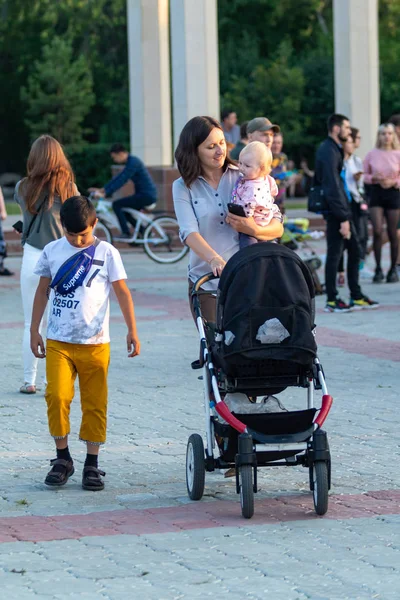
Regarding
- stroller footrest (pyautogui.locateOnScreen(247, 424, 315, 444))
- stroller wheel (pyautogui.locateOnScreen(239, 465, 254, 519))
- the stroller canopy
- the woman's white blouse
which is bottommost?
stroller wheel (pyautogui.locateOnScreen(239, 465, 254, 519))

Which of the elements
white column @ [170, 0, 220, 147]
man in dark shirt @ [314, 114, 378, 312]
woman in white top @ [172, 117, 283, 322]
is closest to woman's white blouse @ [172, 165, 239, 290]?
woman in white top @ [172, 117, 283, 322]

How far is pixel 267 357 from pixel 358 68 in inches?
885

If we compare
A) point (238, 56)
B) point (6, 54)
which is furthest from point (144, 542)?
point (6, 54)

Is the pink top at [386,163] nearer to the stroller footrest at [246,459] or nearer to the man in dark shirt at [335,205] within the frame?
the man in dark shirt at [335,205]

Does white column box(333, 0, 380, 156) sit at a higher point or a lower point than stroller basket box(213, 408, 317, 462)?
higher

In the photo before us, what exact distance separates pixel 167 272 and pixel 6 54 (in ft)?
139

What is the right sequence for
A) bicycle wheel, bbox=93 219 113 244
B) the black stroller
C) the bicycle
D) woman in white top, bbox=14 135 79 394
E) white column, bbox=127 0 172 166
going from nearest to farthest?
the black stroller → woman in white top, bbox=14 135 79 394 → the bicycle → bicycle wheel, bbox=93 219 113 244 → white column, bbox=127 0 172 166

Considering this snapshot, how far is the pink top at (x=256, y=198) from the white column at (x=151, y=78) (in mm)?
22499

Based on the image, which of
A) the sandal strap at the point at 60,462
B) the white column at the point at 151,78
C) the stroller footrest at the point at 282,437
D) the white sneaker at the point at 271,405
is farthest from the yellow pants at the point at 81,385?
the white column at the point at 151,78

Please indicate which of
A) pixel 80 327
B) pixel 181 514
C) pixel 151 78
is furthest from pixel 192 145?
pixel 151 78

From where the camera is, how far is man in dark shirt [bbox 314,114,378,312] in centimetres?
1350

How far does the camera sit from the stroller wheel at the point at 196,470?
20.8ft

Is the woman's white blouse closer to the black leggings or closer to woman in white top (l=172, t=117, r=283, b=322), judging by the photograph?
woman in white top (l=172, t=117, r=283, b=322)

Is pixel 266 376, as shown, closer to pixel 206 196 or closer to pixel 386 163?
pixel 206 196
